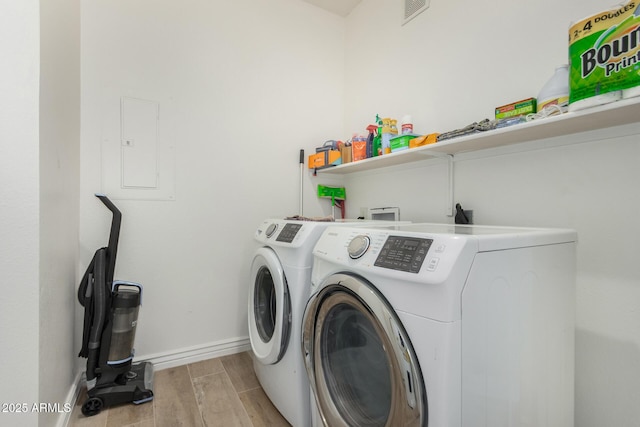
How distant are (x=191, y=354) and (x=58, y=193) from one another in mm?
1250

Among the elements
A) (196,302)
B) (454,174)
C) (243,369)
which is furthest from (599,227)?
(196,302)

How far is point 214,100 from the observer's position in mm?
2074

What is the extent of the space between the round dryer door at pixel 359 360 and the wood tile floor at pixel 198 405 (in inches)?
20.8

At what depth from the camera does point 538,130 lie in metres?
1.18

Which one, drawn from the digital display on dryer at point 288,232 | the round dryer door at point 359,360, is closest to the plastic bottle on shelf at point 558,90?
the round dryer door at point 359,360

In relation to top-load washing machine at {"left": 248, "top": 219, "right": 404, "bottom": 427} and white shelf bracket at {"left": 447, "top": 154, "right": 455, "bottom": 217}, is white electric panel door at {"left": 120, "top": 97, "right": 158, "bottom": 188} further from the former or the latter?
white shelf bracket at {"left": 447, "top": 154, "right": 455, "bottom": 217}

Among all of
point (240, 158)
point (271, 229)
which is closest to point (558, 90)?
point (271, 229)

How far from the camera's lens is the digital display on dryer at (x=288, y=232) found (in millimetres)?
1389

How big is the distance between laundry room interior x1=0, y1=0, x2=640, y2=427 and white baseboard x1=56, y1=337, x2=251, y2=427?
0.03 ft

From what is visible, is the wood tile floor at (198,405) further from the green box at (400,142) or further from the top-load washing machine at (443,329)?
the green box at (400,142)

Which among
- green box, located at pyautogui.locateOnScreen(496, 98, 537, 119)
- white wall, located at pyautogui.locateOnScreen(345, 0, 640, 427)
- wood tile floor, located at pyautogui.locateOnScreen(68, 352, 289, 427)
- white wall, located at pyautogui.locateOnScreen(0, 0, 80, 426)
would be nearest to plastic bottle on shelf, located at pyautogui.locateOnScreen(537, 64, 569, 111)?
green box, located at pyautogui.locateOnScreen(496, 98, 537, 119)

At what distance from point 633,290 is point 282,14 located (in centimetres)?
263

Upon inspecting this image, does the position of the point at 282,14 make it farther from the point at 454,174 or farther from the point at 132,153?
the point at 454,174

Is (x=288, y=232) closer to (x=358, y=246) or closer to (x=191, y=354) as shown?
(x=358, y=246)
